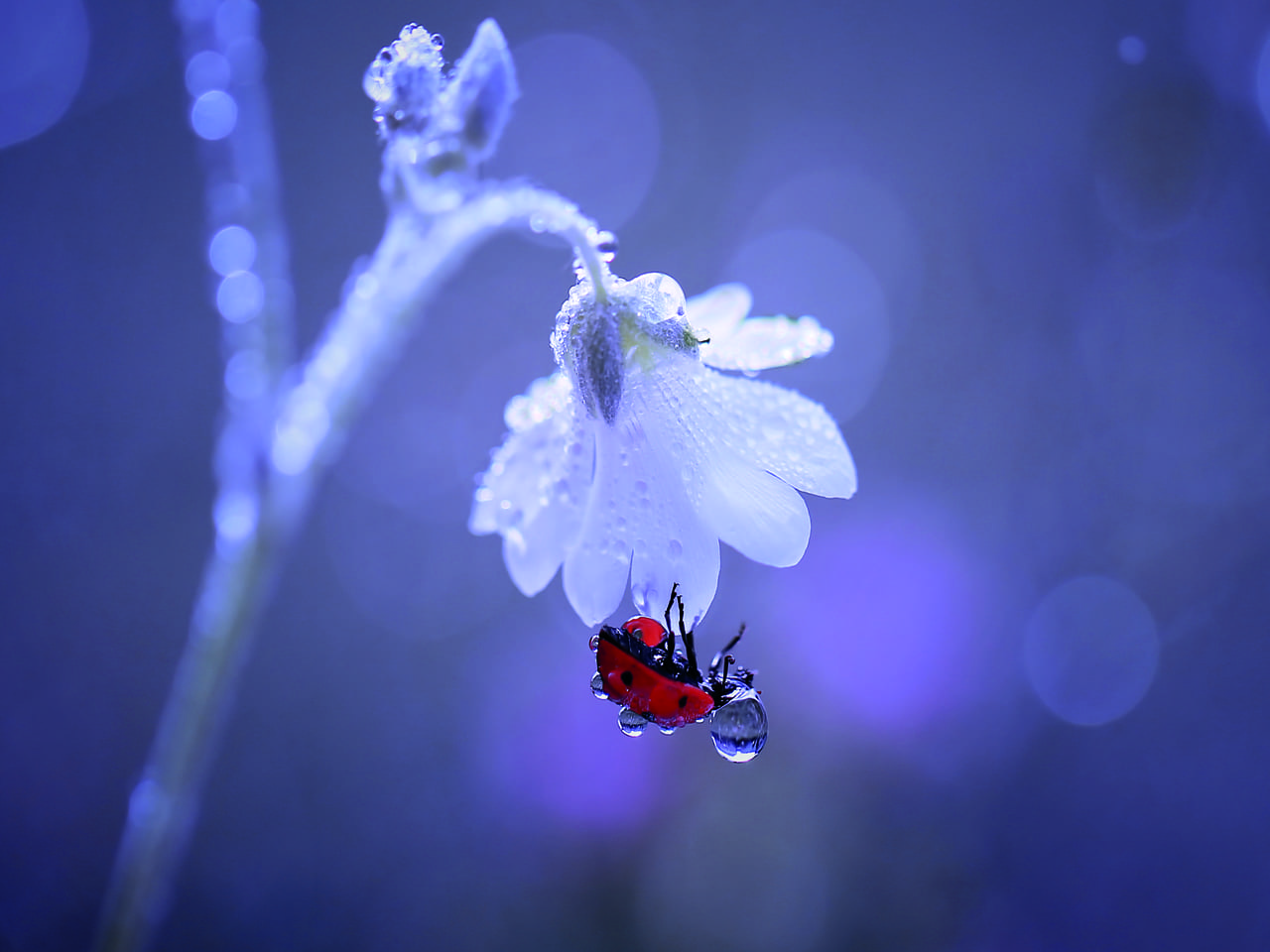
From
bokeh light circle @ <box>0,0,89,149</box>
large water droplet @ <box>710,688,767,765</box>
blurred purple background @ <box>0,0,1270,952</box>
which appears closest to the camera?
large water droplet @ <box>710,688,767,765</box>

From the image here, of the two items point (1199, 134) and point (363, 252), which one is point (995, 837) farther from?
point (363, 252)

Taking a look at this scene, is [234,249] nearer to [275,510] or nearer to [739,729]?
[275,510]

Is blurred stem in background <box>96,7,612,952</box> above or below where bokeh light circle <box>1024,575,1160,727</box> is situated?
below

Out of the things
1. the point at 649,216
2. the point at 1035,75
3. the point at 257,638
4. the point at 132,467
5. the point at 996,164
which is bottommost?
the point at 257,638

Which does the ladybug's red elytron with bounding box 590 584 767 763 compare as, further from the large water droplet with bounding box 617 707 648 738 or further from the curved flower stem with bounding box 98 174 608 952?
the curved flower stem with bounding box 98 174 608 952

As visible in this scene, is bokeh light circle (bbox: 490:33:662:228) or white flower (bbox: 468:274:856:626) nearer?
white flower (bbox: 468:274:856:626)

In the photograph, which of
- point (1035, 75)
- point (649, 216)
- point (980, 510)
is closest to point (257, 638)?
point (649, 216)

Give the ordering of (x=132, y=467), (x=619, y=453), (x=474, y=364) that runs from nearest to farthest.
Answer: (x=619, y=453) < (x=132, y=467) < (x=474, y=364)

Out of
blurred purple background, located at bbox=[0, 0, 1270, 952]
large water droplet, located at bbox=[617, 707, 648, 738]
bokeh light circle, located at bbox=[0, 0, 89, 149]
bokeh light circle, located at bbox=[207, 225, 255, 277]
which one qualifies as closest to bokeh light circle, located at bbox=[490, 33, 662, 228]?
blurred purple background, located at bbox=[0, 0, 1270, 952]
